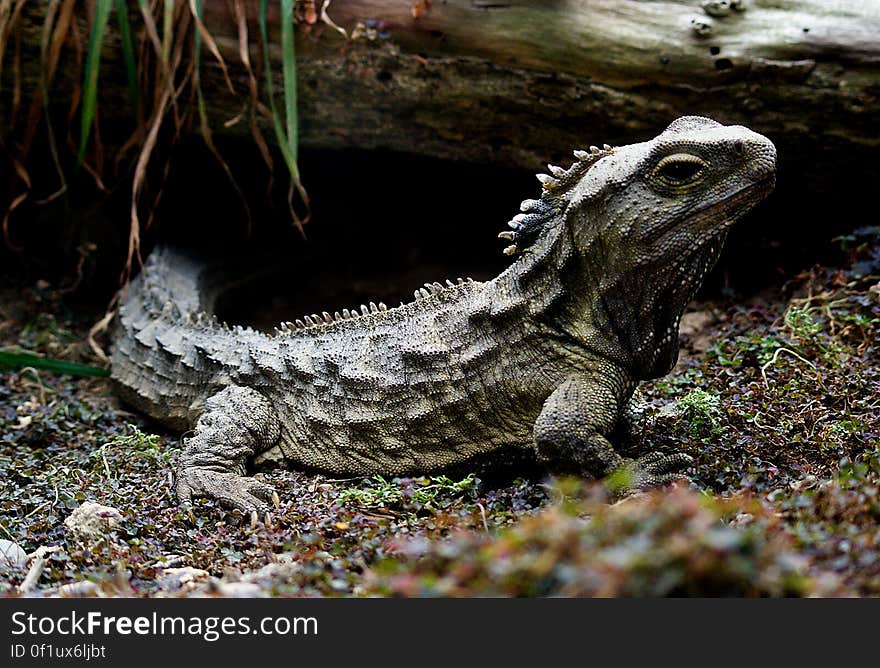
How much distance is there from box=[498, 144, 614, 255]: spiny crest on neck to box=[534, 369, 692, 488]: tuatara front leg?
78 centimetres

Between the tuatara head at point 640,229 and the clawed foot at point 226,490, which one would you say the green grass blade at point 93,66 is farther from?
the tuatara head at point 640,229

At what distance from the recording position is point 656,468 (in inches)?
165

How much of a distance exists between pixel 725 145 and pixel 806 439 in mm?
1489

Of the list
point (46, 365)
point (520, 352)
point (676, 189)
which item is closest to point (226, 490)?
point (520, 352)

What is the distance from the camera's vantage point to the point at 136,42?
20.7 feet

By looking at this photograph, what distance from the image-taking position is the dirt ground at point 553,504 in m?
2.21

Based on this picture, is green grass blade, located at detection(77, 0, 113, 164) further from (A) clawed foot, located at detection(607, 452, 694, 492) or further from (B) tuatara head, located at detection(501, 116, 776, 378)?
(A) clawed foot, located at detection(607, 452, 694, 492)

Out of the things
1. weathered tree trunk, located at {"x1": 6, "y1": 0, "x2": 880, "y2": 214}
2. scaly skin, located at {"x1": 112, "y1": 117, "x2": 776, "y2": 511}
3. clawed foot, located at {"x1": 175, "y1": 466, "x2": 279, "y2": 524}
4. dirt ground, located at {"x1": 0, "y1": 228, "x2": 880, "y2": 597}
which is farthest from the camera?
weathered tree trunk, located at {"x1": 6, "y1": 0, "x2": 880, "y2": 214}

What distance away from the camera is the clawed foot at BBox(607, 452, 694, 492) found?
4094 mm

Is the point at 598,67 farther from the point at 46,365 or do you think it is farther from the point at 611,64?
the point at 46,365

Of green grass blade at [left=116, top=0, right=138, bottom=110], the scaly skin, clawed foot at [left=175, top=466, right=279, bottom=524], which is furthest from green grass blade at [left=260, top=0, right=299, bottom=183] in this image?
clawed foot at [left=175, top=466, right=279, bottom=524]

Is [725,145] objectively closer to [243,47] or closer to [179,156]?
[243,47]

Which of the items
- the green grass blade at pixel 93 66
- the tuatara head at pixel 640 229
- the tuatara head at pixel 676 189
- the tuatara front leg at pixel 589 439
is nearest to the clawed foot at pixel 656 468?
the tuatara front leg at pixel 589 439

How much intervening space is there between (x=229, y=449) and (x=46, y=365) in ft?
5.91
